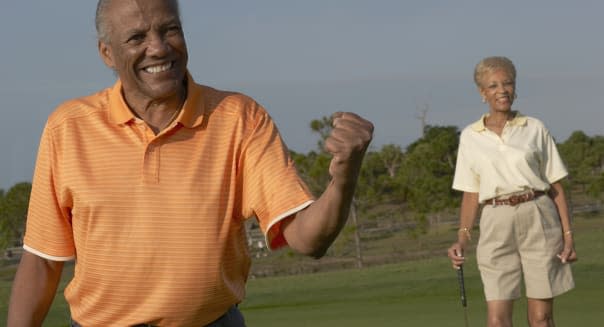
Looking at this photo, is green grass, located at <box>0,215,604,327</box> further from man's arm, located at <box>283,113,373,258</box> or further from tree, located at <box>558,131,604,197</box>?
tree, located at <box>558,131,604,197</box>

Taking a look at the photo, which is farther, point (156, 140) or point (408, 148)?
point (408, 148)

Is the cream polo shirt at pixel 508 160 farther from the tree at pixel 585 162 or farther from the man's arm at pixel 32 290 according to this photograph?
the tree at pixel 585 162

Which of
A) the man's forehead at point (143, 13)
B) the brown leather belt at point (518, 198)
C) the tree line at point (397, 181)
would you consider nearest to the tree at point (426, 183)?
the tree line at point (397, 181)

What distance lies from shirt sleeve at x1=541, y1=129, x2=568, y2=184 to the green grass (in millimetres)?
1482

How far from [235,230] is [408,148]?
138ft

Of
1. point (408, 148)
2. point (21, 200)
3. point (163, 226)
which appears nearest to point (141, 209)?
point (163, 226)

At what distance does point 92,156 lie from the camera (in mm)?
3369

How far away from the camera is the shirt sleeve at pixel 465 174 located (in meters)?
7.55

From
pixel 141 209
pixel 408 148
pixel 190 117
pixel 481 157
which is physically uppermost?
pixel 190 117

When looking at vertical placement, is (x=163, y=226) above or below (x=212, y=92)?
below

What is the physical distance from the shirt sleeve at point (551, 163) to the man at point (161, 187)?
431 cm

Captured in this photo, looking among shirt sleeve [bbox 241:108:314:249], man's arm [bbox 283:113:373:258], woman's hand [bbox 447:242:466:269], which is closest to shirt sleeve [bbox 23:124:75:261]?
shirt sleeve [bbox 241:108:314:249]

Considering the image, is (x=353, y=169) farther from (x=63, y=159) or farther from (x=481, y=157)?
(x=481, y=157)

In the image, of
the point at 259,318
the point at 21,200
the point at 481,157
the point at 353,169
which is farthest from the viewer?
the point at 21,200
